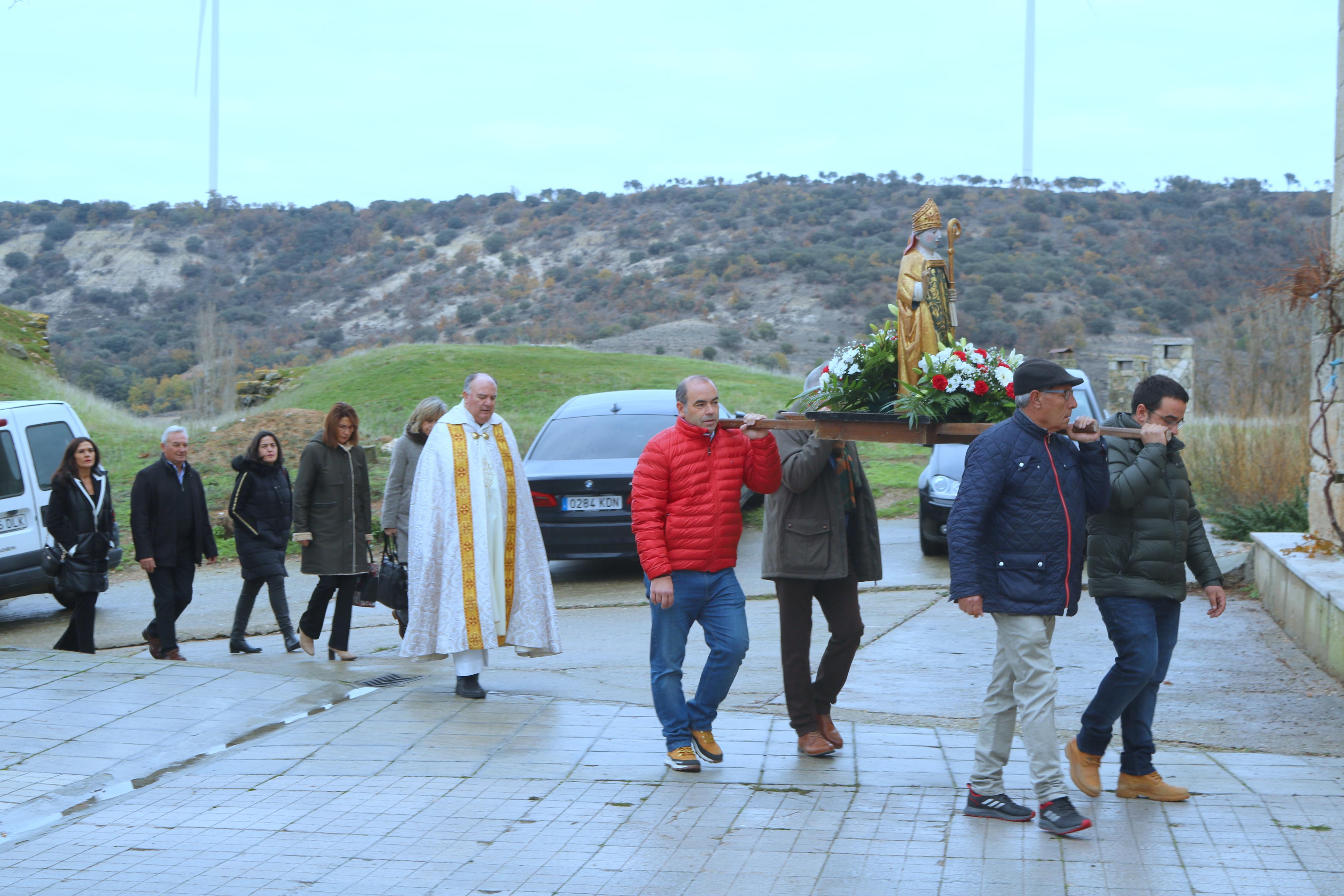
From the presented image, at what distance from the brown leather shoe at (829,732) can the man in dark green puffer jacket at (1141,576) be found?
3.77 ft

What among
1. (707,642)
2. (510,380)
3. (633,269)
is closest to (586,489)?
(707,642)

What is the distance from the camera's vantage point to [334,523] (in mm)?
8586

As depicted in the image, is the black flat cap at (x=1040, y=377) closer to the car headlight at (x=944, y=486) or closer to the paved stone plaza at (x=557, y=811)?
the paved stone plaza at (x=557, y=811)

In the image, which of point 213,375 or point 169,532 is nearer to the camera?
point 169,532

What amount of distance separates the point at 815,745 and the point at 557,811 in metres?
1.31

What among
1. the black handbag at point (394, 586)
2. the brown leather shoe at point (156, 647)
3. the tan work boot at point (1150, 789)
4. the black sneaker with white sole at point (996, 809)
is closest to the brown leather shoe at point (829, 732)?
the black sneaker with white sole at point (996, 809)

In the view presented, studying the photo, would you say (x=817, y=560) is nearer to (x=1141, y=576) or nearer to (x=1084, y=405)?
(x=1141, y=576)

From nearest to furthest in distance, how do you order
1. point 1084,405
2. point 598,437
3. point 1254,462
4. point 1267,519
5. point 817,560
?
1. point 817,560
2. point 1267,519
3. point 598,437
4. point 1254,462
5. point 1084,405

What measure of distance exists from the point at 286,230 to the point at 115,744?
73606 millimetres

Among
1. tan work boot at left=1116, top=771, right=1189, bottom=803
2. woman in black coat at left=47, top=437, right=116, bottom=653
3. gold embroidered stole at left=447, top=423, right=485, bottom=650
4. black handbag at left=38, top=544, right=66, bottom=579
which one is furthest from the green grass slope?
tan work boot at left=1116, top=771, right=1189, bottom=803

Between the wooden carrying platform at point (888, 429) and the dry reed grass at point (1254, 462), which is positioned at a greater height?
the wooden carrying platform at point (888, 429)

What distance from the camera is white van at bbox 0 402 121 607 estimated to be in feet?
35.1

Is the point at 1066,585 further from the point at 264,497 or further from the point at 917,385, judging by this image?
the point at 264,497

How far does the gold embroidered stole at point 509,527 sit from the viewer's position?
23.7 ft
